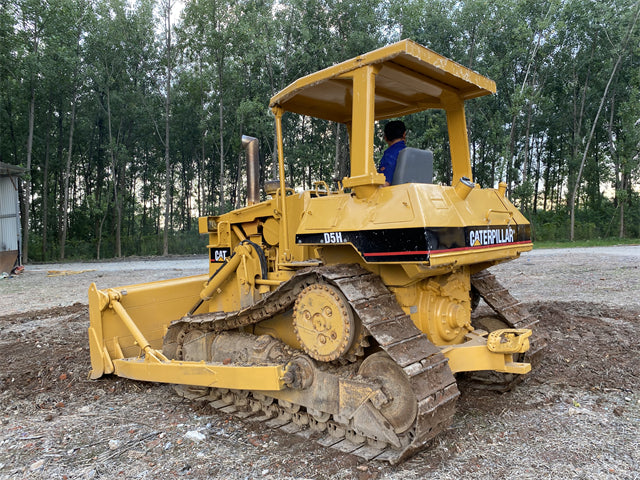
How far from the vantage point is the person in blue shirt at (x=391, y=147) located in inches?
151

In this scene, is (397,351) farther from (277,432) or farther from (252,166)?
(252,166)

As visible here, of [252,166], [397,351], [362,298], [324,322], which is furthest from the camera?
[252,166]

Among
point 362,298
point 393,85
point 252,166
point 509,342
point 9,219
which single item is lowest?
point 509,342

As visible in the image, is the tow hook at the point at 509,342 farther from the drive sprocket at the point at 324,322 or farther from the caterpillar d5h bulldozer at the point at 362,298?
the drive sprocket at the point at 324,322

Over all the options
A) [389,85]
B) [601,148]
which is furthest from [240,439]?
[601,148]

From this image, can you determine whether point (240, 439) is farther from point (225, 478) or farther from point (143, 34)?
point (143, 34)

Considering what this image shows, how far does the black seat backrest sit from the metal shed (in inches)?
655

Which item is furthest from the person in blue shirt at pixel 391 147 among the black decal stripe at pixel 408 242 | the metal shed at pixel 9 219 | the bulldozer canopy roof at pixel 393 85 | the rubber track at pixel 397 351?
the metal shed at pixel 9 219

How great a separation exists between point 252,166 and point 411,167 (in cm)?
158

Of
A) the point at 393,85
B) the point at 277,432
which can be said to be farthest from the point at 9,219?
the point at 393,85

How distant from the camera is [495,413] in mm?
3814

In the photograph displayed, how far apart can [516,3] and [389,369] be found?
85.0ft

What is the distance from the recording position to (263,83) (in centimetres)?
2522

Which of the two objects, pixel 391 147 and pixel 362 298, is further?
pixel 391 147
